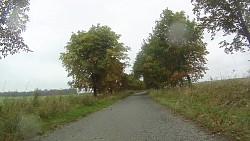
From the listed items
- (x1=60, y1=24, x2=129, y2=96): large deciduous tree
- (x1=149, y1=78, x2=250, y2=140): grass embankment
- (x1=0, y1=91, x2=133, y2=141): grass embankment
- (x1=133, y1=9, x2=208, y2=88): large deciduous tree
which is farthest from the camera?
(x1=60, y1=24, x2=129, y2=96): large deciduous tree

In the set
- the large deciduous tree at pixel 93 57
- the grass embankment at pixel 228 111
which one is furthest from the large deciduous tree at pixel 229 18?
the large deciduous tree at pixel 93 57

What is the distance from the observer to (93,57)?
165ft

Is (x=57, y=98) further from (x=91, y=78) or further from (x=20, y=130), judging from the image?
(x=91, y=78)

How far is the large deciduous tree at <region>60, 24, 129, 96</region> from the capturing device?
50250mm

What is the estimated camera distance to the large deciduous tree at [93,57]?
50.2m

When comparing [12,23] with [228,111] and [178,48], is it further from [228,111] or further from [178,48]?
[178,48]

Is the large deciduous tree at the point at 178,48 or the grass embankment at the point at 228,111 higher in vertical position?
the large deciduous tree at the point at 178,48

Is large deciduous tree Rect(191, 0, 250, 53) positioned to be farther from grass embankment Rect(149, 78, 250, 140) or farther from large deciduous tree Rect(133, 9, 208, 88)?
large deciduous tree Rect(133, 9, 208, 88)

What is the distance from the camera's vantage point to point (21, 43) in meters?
14.6

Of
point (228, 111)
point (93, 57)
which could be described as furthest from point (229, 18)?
point (93, 57)

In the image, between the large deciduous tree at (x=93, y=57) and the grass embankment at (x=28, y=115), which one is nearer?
the grass embankment at (x=28, y=115)

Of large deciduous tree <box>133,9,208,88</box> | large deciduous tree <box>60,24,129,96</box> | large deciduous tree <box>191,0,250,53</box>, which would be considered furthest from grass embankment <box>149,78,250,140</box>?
large deciduous tree <box>60,24,129,96</box>

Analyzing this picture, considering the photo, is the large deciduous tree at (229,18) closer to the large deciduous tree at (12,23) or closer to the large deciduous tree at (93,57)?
the large deciduous tree at (12,23)

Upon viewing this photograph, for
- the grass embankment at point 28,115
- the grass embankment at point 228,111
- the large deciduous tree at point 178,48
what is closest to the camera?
the grass embankment at point 228,111
